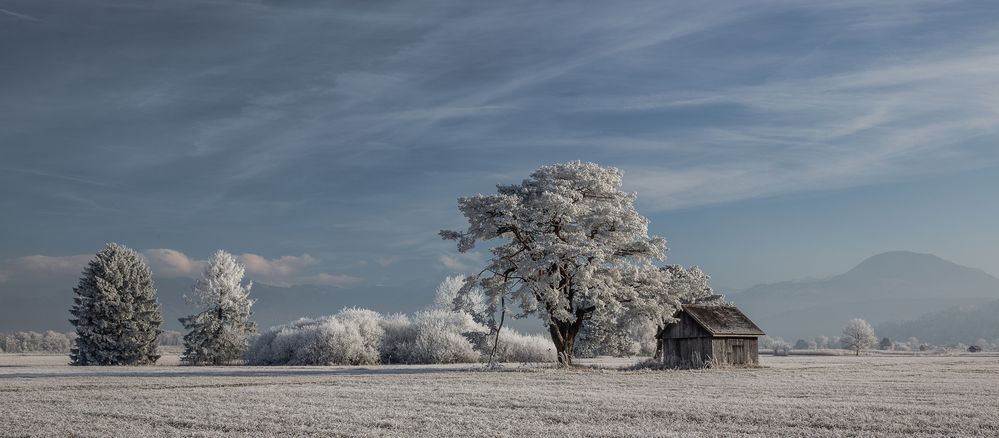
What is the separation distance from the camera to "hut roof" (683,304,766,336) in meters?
55.9

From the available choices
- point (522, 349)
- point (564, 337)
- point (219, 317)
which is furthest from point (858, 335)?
point (219, 317)

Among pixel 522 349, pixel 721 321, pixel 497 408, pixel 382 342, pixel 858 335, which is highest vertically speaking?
pixel 858 335

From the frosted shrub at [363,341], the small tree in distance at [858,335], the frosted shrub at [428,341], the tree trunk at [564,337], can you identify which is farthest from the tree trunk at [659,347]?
the small tree in distance at [858,335]

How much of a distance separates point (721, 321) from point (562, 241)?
44.2 feet

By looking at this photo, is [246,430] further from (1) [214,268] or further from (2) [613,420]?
(1) [214,268]

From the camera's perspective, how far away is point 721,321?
188ft

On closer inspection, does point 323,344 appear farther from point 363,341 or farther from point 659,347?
point 659,347

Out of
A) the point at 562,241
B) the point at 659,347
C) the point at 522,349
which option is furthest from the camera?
the point at 522,349

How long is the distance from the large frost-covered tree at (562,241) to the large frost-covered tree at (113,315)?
29.2 metres

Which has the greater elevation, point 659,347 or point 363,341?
point 363,341

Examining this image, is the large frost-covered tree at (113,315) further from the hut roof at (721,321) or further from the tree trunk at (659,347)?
the hut roof at (721,321)

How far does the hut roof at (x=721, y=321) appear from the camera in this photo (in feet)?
184

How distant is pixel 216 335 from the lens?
7369 centimetres

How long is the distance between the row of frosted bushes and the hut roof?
59.2 ft
